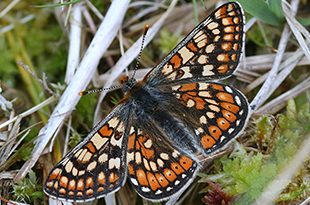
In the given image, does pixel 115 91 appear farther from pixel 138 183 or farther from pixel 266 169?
pixel 266 169

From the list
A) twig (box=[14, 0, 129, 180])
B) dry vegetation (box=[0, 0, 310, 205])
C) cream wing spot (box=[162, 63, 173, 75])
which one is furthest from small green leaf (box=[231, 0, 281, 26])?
twig (box=[14, 0, 129, 180])

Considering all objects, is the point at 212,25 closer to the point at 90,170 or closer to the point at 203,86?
the point at 203,86

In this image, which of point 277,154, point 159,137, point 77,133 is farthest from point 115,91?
point 277,154

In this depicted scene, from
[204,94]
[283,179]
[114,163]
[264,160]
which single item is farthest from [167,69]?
[283,179]

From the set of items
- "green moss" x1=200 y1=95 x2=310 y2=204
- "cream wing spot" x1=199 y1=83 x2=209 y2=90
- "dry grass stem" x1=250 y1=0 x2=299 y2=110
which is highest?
"cream wing spot" x1=199 y1=83 x2=209 y2=90

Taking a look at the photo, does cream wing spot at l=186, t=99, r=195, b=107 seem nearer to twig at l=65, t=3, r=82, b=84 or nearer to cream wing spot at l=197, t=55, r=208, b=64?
cream wing spot at l=197, t=55, r=208, b=64

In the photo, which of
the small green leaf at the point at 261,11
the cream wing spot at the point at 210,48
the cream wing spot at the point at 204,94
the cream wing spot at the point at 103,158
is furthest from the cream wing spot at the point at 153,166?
the small green leaf at the point at 261,11
